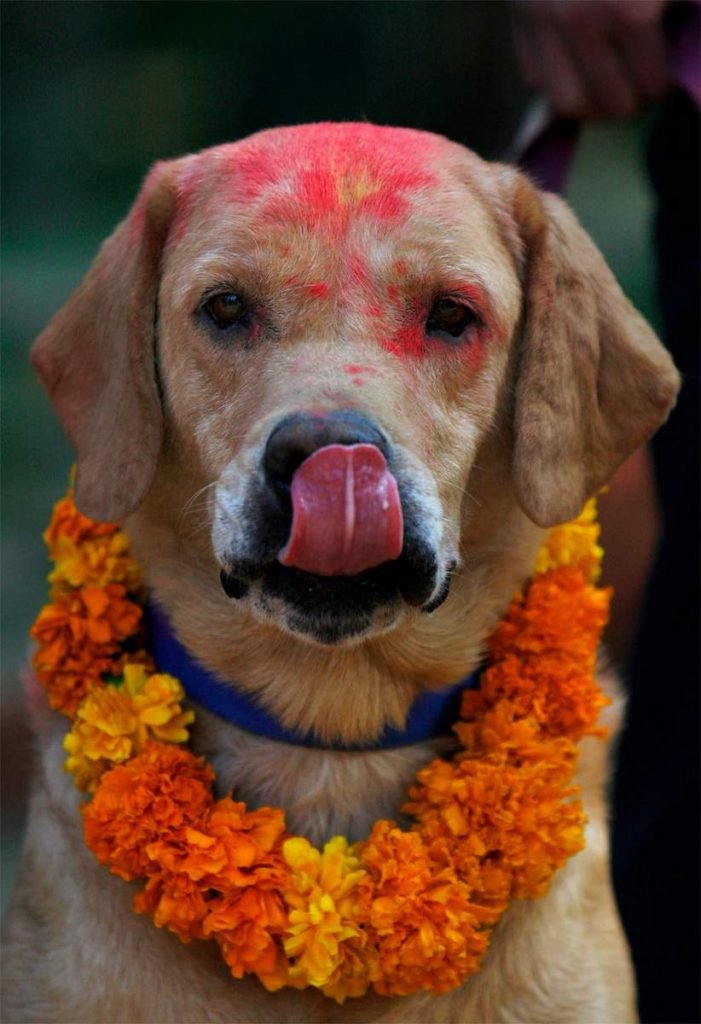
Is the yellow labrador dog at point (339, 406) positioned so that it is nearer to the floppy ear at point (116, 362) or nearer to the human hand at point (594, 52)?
the floppy ear at point (116, 362)

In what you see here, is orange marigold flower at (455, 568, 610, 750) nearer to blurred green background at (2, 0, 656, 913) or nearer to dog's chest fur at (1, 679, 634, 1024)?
dog's chest fur at (1, 679, 634, 1024)

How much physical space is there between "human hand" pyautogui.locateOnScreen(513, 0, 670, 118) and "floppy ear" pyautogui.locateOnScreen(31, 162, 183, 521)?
1238 mm

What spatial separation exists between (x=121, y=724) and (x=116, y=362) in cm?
81

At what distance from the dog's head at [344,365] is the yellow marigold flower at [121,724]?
11.7 inches

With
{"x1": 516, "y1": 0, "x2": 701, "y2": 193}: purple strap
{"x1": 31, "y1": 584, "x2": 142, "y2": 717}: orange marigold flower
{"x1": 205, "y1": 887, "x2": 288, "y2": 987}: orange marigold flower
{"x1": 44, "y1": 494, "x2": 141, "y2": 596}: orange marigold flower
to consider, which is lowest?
{"x1": 205, "y1": 887, "x2": 288, "y2": 987}: orange marigold flower

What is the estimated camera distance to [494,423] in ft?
9.70

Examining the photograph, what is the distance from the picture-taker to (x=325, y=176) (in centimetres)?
279

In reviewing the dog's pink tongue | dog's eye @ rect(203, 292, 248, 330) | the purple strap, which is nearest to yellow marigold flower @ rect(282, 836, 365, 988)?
the dog's pink tongue

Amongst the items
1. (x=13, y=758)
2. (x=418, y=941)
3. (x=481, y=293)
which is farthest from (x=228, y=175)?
(x=13, y=758)

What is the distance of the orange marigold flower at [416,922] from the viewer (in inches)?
106

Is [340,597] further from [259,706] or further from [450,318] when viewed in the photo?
[450,318]

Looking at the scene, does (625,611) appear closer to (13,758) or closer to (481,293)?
(13,758)

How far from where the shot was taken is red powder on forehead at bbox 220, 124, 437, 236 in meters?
2.75

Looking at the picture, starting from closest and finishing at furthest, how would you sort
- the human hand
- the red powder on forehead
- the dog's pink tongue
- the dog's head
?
the dog's pink tongue → the dog's head → the red powder on forehead → the human hand
